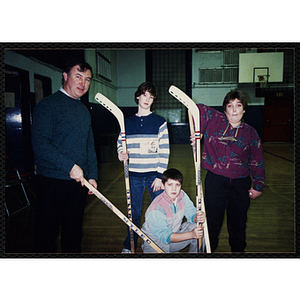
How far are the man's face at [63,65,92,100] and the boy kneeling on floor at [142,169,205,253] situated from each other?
0.88m

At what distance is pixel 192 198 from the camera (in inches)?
91.3

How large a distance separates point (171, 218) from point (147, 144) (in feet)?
2.01

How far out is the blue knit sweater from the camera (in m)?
1.81

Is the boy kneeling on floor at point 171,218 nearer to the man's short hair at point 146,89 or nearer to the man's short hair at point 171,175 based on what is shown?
the man's short hair at point 171,175

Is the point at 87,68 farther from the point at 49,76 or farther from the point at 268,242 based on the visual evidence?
the point at 268,242

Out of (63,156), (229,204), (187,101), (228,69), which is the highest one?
(228,69)

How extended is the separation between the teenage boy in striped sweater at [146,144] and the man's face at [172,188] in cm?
5

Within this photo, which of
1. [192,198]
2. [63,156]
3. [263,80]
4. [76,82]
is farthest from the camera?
[192,198]

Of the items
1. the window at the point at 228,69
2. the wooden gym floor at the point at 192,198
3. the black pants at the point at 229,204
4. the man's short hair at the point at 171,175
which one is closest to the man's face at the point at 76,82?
the wooden gym floor at the point at 192,198

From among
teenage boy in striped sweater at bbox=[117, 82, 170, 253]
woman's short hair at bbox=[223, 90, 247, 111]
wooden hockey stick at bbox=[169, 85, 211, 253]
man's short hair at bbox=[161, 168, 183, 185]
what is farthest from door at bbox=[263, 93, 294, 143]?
teenage boy in striped sweater at bbox=[117, 82, 170, 253]

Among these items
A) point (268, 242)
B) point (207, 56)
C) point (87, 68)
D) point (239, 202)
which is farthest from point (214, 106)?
point (268, 242)

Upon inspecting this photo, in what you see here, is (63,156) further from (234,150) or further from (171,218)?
(234,150)

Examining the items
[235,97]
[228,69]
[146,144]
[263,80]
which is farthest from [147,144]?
[263,80]

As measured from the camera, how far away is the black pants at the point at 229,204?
198 cm
